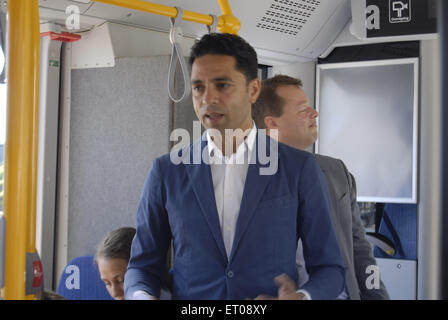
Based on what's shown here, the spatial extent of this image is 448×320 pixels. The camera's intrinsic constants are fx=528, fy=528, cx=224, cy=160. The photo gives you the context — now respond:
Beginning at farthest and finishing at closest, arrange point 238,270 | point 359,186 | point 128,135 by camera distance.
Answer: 1. point 359,186
2. point 128,135
3. point 238,270

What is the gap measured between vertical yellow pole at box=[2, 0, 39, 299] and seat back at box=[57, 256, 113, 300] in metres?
1.30

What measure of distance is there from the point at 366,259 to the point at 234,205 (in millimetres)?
913

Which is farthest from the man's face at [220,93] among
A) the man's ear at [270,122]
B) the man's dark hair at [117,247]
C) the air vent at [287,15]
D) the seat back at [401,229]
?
the seat back at [401,229]

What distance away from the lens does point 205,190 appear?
1227mm

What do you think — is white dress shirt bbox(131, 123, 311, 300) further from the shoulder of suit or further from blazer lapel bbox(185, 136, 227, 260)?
the shoulder of suit

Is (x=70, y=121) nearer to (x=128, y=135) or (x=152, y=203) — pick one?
(x=128, y=135)

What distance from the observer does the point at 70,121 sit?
284 centimetres

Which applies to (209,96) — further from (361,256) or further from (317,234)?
(361,256)

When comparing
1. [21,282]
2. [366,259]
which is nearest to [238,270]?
[21,282]

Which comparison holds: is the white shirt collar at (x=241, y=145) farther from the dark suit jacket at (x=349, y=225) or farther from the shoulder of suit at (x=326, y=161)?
the shoulder of suit at (x=326, y=161)

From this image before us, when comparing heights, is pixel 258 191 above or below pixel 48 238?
above

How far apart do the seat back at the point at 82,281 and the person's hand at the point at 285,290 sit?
1531mm

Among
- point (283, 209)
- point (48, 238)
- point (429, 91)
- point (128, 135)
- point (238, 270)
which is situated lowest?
point (48, 238)

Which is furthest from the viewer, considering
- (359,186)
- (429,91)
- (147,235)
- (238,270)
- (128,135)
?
(359,186)
